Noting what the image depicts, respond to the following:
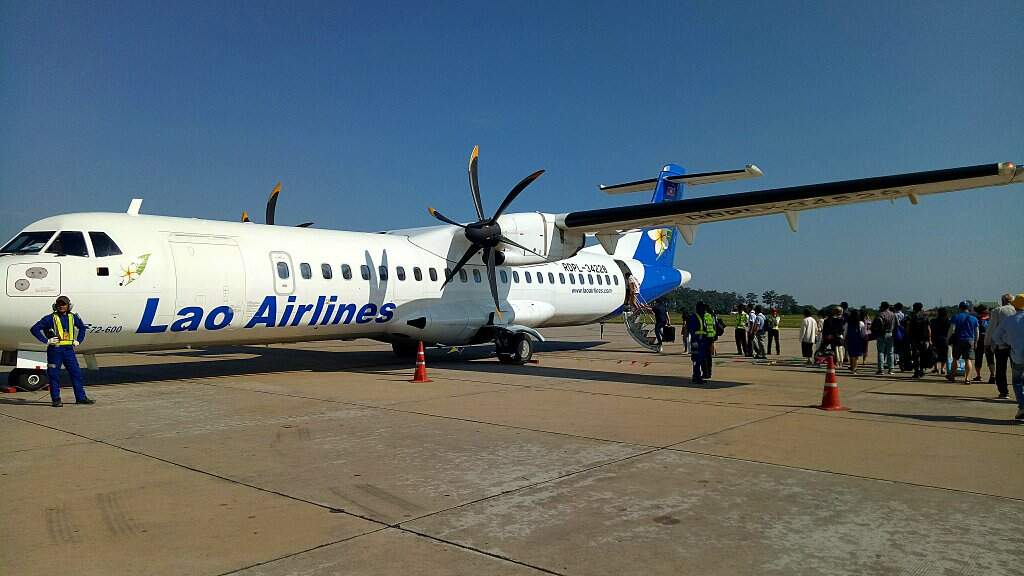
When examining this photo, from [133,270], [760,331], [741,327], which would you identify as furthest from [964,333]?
[133,270]

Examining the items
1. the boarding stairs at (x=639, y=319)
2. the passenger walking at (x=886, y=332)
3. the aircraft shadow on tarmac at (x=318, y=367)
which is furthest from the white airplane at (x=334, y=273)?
the passenger walking at (x=886, y=332)

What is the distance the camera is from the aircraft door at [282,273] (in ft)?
41.9

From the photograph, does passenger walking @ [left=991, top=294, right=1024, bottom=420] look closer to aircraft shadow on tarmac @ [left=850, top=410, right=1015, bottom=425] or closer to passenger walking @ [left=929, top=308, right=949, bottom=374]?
aircraft shadow on tarmac @ [left=850, top=410, right=1015, bottom=425]

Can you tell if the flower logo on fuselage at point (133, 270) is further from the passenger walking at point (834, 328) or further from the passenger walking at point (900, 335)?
the passenger walking at point (900, 335)

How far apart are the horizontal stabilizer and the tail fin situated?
2.32 ft

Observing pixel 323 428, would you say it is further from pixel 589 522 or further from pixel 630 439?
pixel 589 522

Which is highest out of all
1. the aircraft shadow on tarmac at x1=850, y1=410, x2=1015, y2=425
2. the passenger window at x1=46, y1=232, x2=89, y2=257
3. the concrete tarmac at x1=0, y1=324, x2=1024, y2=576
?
the passenger window at x1=46, y1=232, x2=89, y2=257

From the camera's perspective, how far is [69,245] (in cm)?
1053

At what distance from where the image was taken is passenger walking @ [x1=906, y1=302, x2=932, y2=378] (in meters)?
13.8

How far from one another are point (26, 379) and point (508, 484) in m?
9.03

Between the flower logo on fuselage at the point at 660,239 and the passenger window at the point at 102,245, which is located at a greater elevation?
the flower logo on fuselage at the point at 660,239

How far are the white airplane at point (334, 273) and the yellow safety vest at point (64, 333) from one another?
0.98 meters

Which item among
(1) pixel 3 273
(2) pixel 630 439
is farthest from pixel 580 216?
(1) pixel 3 273

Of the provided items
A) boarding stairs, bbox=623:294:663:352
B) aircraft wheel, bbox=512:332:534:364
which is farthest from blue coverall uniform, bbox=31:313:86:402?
boarding stairs, bbox=623:294:663:352
